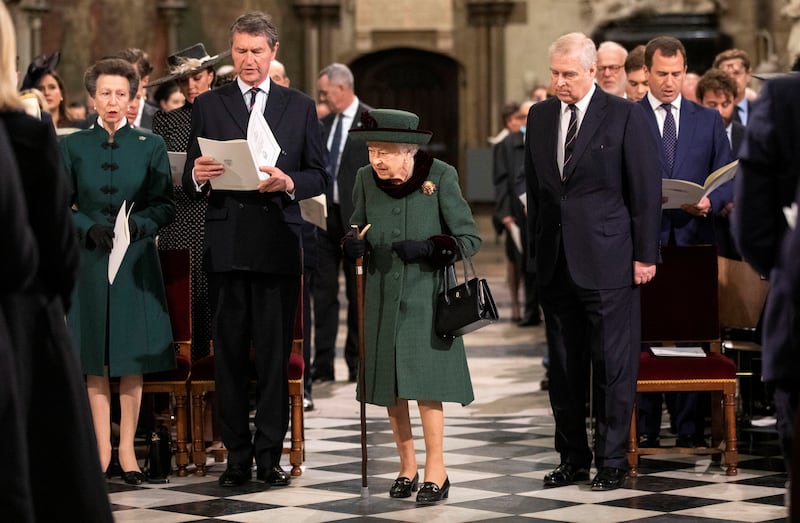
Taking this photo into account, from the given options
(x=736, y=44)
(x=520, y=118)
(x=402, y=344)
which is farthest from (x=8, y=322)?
(x=736, y=44)

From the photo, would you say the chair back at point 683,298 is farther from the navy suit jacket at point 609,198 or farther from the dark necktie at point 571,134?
the dark necktie at point 571,134

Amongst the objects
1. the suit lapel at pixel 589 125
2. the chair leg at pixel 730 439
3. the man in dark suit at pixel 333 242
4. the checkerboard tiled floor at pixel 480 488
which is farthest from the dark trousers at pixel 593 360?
the man in dark suit at pixel 333 242

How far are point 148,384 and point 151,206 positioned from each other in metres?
0.81

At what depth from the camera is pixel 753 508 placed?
6.01m

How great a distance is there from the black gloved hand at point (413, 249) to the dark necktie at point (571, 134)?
29.8 inches

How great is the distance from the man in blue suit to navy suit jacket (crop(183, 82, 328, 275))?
1.74 m

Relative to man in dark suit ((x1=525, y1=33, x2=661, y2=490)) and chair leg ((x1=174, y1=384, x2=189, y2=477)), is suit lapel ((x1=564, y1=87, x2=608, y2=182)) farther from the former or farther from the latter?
chair leg ((x1=174, y1=384, x2=189, y2=477))

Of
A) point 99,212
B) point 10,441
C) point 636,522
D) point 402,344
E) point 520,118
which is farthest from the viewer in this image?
point 520,118

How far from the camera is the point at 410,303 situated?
20.5 ft

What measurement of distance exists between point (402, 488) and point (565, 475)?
743 mm

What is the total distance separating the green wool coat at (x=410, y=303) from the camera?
6.21m

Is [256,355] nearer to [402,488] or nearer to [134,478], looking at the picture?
[134,478]

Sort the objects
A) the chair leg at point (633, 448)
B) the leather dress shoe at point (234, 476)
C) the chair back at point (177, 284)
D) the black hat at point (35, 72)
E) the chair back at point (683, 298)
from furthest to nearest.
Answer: the black hat at point (35, 72) < the chair back at point (683, 298) < the chair back at point (177, 284) < the chair leg at point (633, 448) < the leather dress shoe at point (234, 476)

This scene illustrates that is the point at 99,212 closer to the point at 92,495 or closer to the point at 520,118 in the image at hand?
the point at 92,495
